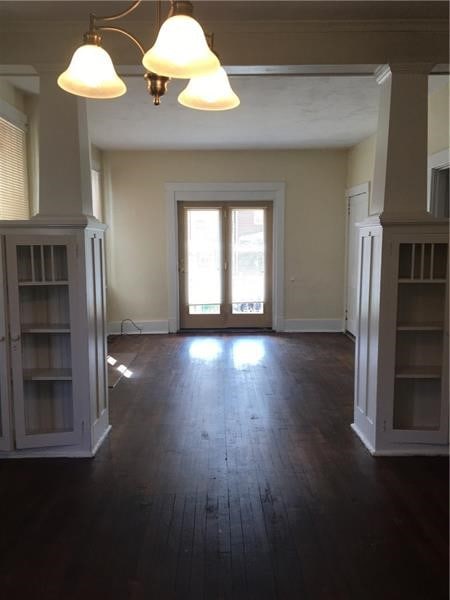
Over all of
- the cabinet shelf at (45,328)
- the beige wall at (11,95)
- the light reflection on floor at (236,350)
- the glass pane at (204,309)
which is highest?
the beige wall at (11,95)

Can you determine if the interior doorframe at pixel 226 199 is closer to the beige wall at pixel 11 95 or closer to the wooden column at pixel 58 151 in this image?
the beige wall at pixel 11 95

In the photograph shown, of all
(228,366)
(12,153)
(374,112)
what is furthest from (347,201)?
(12,153)

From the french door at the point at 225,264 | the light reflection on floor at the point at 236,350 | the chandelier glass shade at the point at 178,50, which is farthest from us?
the french door at the point at 225,264

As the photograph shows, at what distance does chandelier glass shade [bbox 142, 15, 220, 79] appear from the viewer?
1429 mm

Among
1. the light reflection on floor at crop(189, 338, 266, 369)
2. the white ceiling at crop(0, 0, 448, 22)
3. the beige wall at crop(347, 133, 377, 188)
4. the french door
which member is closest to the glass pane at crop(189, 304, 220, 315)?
the french door

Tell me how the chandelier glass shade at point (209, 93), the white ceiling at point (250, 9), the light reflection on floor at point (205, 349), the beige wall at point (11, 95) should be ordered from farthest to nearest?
the light reflection on floor at point (205, 349)
the beige wall at point (11, 95)
the white ceiling at point (250, 9)
the chandelier glass shade at point (209, 93)

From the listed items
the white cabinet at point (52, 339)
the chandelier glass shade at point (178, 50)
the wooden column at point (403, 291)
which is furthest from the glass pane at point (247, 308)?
the chandelier glass shade at point (178, 50)

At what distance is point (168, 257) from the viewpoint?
23.4ft

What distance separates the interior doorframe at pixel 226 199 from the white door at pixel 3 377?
4232 mm

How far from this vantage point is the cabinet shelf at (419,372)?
10.2 ft

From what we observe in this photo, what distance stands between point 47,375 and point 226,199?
4591 millimetres

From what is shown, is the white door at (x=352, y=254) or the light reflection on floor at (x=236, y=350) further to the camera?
the white door at (x=352, y=254)

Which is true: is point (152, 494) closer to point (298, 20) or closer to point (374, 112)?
point (298, 20)

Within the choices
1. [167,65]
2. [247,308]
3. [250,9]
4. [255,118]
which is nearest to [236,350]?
[247,308]
